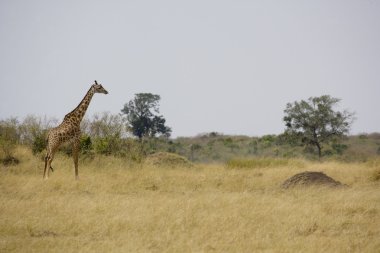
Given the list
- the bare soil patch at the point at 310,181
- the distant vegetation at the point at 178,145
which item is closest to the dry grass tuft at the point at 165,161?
the distant vegetation at the point at 178,145

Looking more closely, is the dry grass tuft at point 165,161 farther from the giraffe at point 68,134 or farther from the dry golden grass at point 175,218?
the dry golden grass at point 175,218

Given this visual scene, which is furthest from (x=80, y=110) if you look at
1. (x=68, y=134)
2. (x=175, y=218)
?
(x=175, y=218)

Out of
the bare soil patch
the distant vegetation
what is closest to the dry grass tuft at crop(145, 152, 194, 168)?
the distant vegetation

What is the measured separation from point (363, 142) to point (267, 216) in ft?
128

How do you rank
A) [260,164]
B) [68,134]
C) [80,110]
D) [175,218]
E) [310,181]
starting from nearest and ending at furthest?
[175,218] → [310,181] → [68,134] → [80,110] → [260,164]

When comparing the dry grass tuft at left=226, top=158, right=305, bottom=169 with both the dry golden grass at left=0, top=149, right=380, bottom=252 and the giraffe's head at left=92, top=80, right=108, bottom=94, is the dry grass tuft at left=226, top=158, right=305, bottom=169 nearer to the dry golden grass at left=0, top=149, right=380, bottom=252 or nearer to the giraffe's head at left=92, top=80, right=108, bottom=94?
the dry golden grass at left=0, top=149, right=380, bottom=252

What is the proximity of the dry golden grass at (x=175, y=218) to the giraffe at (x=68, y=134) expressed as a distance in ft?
2.24

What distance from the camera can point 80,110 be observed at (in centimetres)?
1562

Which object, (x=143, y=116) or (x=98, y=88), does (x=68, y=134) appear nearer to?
(x=98, y=88)

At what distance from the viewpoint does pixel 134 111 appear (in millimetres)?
38219

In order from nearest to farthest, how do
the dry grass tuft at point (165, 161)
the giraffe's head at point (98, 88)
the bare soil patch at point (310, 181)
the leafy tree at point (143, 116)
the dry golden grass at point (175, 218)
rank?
the dry golden grass at point (175, 218), the bare soil patch at point (310, 181), the giraffe's head at point (98, 88), the dry grass tuft at point (165, 161), the leafy tree at point (143, 116)

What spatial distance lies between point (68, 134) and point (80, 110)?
1227mm

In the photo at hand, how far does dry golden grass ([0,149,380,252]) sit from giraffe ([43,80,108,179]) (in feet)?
2.24

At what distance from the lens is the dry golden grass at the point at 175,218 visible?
23.9ft
